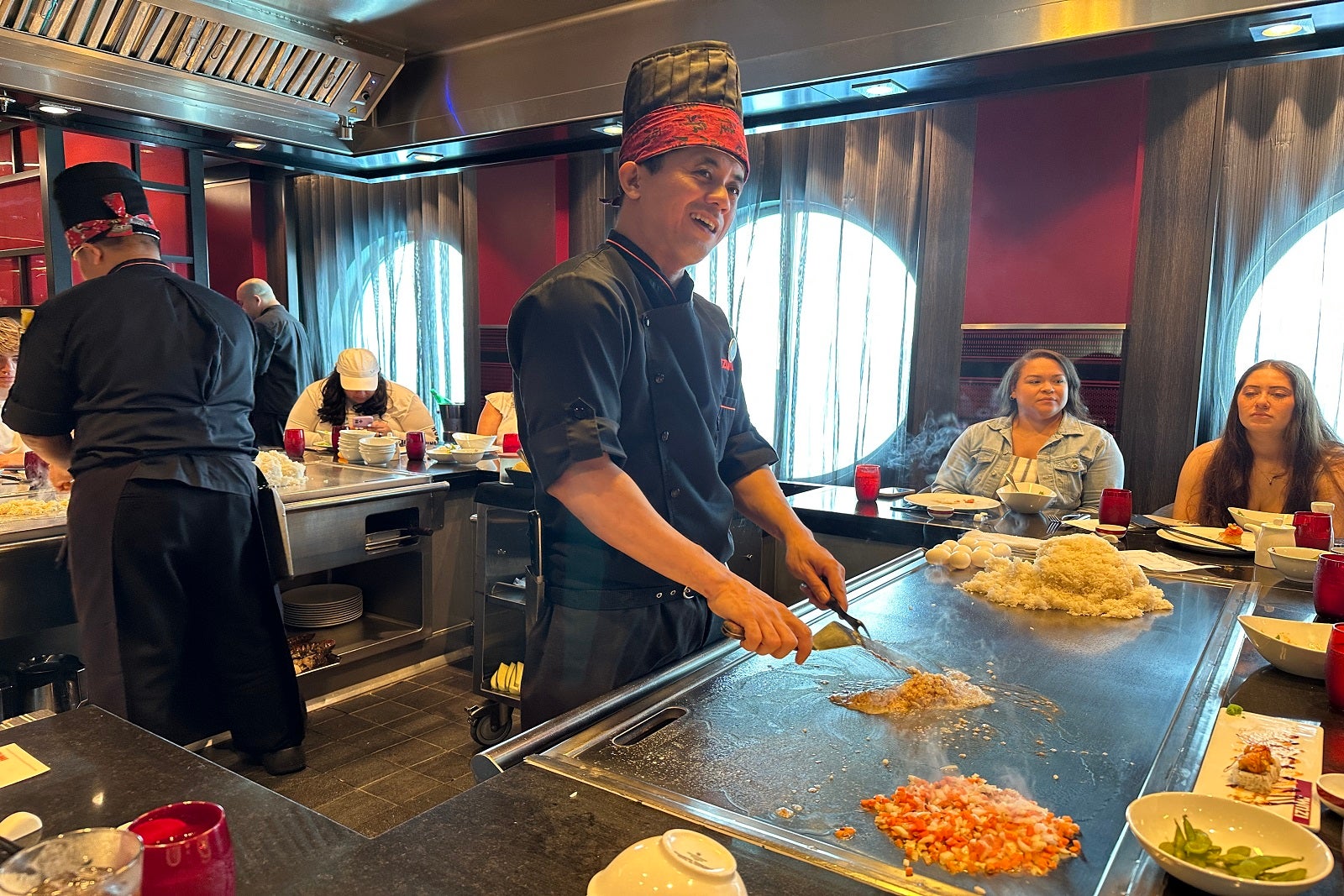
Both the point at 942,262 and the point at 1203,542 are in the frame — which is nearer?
the point at 1203,542

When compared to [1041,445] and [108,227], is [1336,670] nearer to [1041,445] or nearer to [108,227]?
[1041,445]

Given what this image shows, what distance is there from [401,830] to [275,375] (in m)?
5.51

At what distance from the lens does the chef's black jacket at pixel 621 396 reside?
144cm

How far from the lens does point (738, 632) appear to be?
1318 mm

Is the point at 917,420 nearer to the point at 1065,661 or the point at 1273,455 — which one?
the point at 1273,455

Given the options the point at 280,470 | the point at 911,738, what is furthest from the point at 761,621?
the point at 280,470

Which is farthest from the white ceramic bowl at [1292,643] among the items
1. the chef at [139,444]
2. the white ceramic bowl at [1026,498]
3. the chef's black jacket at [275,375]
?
the chef's black jacket at [275,375]

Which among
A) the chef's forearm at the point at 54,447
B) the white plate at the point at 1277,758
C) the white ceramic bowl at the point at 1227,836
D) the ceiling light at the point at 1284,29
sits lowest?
the white plate at the point at 1277,758

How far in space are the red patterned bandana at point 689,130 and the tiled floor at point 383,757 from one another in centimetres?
189

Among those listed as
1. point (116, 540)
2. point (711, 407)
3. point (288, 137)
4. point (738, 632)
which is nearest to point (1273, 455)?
point (711, 407)

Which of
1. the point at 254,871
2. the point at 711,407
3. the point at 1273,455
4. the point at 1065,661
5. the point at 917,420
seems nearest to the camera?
the point at 254,871

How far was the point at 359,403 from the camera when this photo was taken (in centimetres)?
484

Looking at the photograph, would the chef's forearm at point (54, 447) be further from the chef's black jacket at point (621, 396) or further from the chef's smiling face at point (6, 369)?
the chef's black jacket at point (621, 396)

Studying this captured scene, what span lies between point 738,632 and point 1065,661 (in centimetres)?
64
